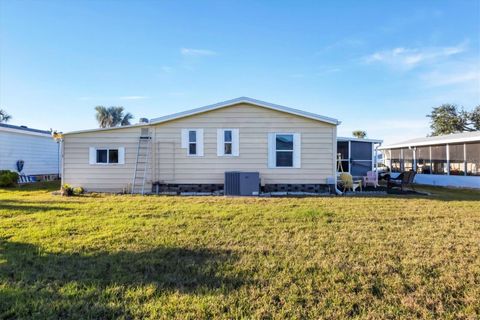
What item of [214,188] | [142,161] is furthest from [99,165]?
[214,188]

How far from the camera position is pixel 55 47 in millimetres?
13289

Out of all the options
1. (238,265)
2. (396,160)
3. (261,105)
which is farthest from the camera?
(396,160)

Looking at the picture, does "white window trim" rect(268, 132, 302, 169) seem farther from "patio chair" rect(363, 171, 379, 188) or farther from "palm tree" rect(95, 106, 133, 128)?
"palm tree" rect(95, 106, 133, 128)

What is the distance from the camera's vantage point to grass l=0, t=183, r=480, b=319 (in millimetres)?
2766

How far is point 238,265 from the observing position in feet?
12.4

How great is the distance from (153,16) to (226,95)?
6100 mm

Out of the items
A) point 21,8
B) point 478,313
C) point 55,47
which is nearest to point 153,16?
point 21,8

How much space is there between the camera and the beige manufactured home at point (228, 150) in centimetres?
1138

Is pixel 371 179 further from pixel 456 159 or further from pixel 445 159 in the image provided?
pixel 445 159

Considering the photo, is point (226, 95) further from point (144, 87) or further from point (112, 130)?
point (112, 130)

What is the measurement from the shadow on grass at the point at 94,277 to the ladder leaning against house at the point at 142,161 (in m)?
7.03

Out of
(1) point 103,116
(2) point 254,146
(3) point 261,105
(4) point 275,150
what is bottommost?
(4) point 275,150

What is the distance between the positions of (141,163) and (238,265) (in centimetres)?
884

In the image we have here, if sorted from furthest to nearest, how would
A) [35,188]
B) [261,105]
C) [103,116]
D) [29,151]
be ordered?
[103,116] < [29,151] < [35,188] < [261,105]
